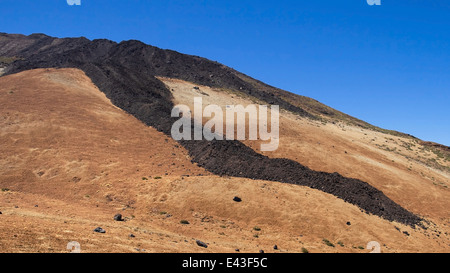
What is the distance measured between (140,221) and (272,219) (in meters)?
9.65

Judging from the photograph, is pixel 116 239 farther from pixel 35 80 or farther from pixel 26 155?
pixel 35 80

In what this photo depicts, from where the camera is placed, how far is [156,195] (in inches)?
925

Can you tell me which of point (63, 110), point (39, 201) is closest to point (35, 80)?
point (63, 110)

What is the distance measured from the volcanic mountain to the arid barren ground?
11 cm

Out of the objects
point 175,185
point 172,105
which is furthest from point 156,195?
point 172,105

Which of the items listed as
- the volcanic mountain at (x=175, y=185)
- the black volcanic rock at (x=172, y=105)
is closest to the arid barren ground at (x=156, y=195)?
the volcanic mountain at (x=175, y=185)

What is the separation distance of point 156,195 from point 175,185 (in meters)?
1.91

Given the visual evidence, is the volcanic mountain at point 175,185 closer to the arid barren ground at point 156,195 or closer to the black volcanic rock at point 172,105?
the arid barren ground at point 156,195

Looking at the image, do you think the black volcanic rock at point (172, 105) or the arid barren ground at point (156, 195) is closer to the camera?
the arid barren ground at point (156, 195)

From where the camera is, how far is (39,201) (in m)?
21.1

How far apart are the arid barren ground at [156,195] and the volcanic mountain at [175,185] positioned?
0.11m

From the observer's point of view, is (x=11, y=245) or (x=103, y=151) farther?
(x=103, y=151)

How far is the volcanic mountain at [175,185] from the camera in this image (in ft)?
58.2

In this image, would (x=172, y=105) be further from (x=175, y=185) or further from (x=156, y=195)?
(x=156, y=195)
